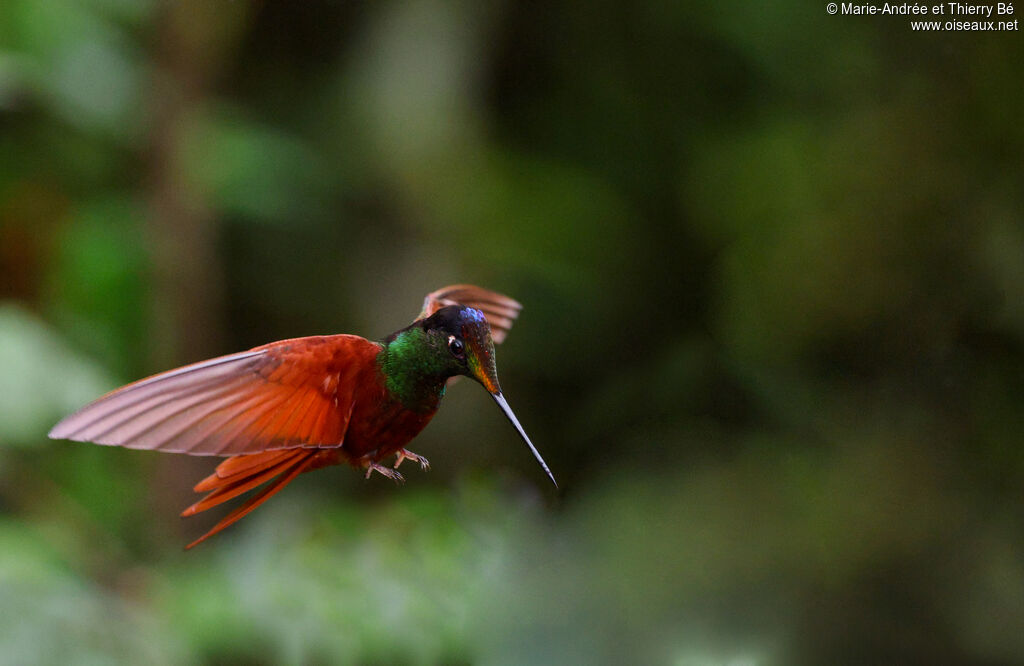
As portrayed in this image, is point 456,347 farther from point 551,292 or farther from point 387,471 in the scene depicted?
point 551,292

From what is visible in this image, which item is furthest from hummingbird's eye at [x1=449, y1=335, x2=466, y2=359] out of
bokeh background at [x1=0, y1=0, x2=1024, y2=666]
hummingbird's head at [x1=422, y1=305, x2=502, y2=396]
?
bokeh background at [x1=0, y1=0, x2=1024, y2=666]

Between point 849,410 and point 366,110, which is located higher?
point 366,110

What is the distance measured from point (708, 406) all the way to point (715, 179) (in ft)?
1.82

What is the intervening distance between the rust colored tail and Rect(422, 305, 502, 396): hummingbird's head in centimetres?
5

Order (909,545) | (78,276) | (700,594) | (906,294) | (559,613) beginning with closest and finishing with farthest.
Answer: (559,613) → (700,594) → (909,545) → (906,294) → (78,276)

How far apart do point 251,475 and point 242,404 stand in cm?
5

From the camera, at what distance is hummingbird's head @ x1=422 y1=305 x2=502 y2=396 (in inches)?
10.1

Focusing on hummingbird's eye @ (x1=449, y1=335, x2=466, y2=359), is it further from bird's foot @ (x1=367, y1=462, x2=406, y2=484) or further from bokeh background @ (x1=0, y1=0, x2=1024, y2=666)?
bokeh background @ (x1=0, y1=0, x2=1024, y2=666)

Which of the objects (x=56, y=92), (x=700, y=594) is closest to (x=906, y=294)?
(x=700, y=594)

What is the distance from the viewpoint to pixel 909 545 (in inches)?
60.3

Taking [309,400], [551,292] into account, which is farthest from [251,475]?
[551,292]

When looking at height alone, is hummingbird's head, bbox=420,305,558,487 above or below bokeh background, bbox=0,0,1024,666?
above

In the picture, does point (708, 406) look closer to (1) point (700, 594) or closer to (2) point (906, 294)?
(2) point (906, 294)

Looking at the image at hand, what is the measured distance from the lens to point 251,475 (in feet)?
1.01
